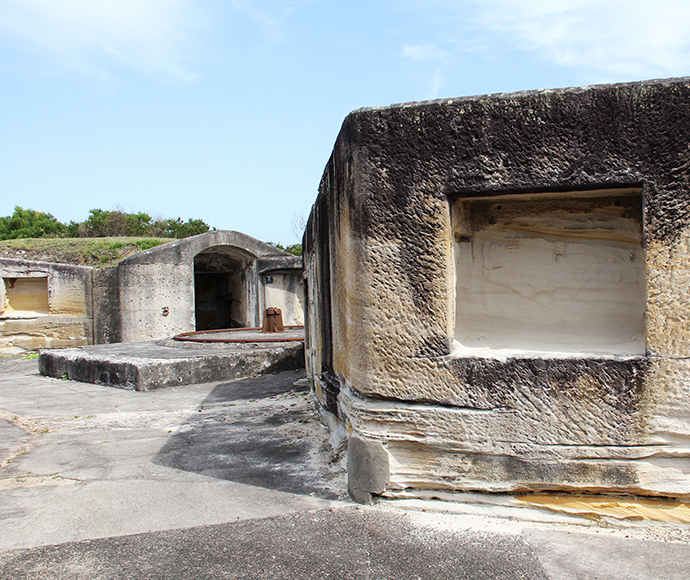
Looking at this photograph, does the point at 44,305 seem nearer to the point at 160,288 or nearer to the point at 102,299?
the point at 102,299

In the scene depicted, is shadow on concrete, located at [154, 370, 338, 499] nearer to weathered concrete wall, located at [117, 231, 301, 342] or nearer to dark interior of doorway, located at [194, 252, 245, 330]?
weathered concrete wall, located at [117, 231, 301, 342]

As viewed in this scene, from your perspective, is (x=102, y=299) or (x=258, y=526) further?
(x=102, y=299)

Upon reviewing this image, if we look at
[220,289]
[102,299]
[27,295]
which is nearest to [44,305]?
[27,295]

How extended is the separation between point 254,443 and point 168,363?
9.22 feet

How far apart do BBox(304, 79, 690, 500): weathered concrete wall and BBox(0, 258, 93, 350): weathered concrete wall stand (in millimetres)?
9780

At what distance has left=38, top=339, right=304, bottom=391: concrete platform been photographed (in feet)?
19.8

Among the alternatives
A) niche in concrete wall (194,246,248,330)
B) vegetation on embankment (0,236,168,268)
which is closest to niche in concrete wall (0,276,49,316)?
vegetation on embankment (0,236,168,268)

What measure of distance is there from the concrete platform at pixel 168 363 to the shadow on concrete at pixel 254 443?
922mm

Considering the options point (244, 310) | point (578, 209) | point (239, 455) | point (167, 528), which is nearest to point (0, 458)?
point (239, 455)

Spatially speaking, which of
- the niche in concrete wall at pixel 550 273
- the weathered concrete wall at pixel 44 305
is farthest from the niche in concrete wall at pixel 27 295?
the niche in concrete wall at pixel 550 273

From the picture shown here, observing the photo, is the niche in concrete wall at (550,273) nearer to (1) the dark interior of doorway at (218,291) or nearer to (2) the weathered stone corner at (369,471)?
(2) the weathered stone corner at (369,471)

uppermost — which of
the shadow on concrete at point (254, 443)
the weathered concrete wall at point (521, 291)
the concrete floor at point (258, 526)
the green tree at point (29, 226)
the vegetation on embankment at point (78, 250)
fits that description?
the green tree at point (29, 226)

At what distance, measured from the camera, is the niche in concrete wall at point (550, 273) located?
8.17 ft

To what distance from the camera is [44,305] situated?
435 inches
